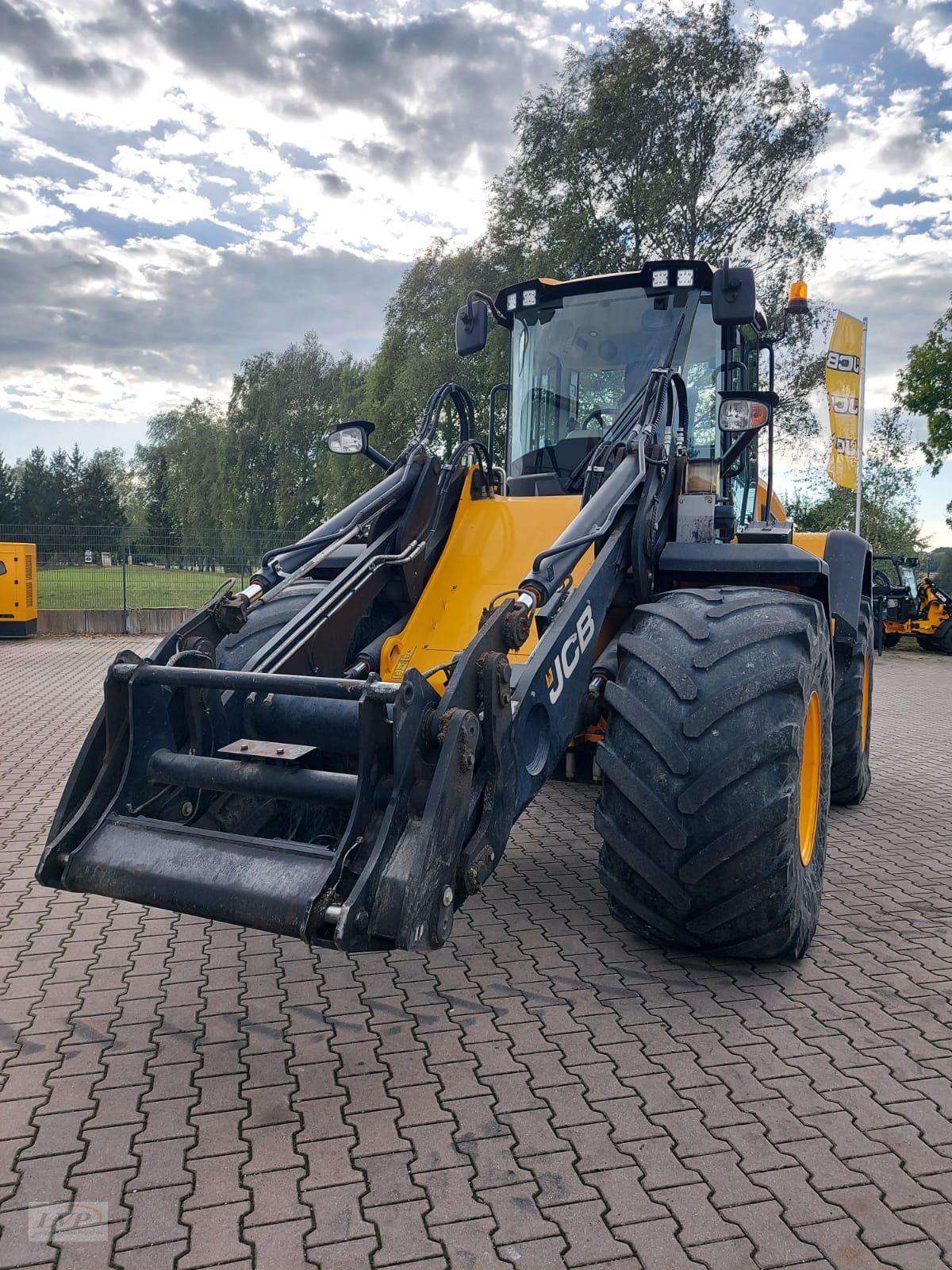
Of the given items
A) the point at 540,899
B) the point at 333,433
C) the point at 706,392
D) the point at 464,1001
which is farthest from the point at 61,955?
the point at 706,392

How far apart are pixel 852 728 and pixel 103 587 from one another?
1686 centimetres

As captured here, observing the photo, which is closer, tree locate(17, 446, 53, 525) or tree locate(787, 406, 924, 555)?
tree locate(787, 406, 924, 555)

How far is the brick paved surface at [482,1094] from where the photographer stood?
2424mm

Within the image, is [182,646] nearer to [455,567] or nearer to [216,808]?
[216,808]

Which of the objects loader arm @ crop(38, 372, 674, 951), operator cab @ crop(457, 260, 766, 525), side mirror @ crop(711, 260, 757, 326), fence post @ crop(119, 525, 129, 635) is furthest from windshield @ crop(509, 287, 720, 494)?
fence post @ crop(119, 525, 129, 635)

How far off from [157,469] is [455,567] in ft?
234

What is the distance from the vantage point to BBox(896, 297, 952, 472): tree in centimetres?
2689

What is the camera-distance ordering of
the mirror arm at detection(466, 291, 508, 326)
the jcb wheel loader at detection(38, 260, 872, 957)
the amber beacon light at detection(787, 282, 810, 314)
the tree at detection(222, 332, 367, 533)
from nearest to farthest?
1. the jcb wheel loader at detection(38, 260, 872, 957)
2. the mirror arm at detection(466, 291, 508, 326)
3. the amber beacon light at detection(787, 282, 810, 314)
4. the tree at detection(222, 332, 367, 533)

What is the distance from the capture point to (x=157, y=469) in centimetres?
7200

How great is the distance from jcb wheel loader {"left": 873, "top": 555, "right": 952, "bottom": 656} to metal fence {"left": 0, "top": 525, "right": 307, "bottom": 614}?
42.7 feet

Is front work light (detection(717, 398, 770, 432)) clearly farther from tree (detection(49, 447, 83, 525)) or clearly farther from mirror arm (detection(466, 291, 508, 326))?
tree (detection(49, 447, 83, 525))

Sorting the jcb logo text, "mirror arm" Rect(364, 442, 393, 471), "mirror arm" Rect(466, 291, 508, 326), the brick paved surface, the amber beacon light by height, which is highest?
the amber beacon light

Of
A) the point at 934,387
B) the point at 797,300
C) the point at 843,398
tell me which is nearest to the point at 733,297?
the point at 797,300

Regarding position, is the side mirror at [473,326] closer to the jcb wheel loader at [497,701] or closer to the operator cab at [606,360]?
the operator cab at [606,360]
